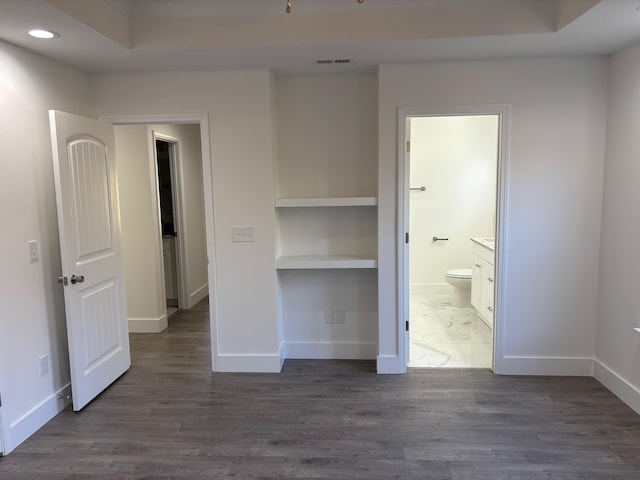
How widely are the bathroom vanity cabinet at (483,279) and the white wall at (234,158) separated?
2109mm

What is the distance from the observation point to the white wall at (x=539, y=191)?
10.2 feet

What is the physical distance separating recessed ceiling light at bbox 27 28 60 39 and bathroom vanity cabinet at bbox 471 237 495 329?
365 cm

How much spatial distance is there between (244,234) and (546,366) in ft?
8.26

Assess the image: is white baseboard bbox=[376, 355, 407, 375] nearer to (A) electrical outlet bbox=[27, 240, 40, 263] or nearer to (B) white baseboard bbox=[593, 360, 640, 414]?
(B) white baseboard bbox=[593, 360, 640, 414]

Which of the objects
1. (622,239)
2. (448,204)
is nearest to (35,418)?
(622,239)

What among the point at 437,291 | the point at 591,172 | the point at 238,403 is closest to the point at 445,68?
the point at 591,172

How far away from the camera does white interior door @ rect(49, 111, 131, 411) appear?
2762mm

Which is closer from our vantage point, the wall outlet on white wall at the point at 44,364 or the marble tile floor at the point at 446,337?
the wall outlet on white wall at the point at 44,364

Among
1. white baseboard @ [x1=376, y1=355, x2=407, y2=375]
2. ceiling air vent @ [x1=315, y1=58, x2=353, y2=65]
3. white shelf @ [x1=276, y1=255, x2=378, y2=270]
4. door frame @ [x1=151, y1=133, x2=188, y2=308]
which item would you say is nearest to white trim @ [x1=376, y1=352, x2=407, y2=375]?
white baseboard @ [x1=376, y1=355, x2=407, y2=375]

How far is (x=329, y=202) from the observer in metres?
3.30

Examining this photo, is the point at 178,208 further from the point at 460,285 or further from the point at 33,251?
the point at 460,285

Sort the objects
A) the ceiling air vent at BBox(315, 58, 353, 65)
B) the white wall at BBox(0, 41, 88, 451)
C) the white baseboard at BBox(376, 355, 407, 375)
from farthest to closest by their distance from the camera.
A: the white baseboard at BBox(376, 355, 407, 375) → the ceiling air vent at BBox(315, 58, 353, 65) → the white wall at BBox(0, 41, 88, 451)

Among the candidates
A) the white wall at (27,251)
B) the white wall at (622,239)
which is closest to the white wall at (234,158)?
the white wall at (27,251)

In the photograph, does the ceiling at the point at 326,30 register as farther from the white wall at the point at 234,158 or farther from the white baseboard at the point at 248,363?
the white baseboard at the point at 248,363
